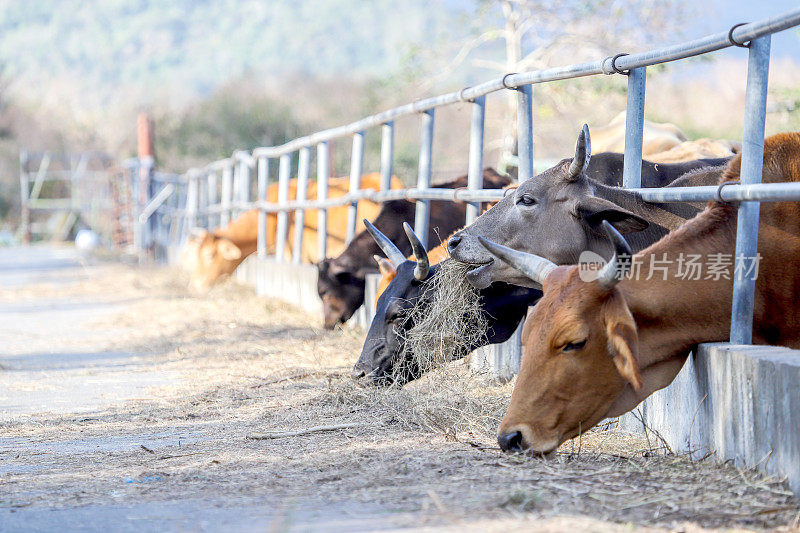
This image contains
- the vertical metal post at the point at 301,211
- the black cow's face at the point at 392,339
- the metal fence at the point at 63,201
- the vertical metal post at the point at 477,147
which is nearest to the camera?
the black cow's face at the point at 392,339

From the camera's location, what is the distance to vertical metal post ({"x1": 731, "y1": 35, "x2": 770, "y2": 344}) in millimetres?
3551

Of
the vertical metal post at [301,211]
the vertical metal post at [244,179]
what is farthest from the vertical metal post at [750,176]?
the vertical metal post at [244,179]

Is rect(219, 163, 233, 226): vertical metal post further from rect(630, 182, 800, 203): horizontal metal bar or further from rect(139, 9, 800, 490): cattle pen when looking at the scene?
rect(630, 182, 800, 203): horizontal metal bar

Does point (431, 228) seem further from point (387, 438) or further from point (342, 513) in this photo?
point (342, 513)

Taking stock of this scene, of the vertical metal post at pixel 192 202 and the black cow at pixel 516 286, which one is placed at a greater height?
the vertical metal post at pixel 192 202

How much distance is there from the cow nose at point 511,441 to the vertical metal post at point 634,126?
1.78 m

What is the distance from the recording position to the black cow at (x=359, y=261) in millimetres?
7969

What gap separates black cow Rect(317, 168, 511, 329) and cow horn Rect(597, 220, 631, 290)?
435cm

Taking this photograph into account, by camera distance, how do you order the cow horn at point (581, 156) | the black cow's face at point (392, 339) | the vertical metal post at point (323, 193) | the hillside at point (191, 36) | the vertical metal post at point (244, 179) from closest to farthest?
the cow horn at point (581, 156)
the black cow's face at point (392, 339)
the vertical metal post at point (323, 193)
the vertical metal post at point (244, 179)
the hillside at point (191, 36)

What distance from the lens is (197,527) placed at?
279 centimetres

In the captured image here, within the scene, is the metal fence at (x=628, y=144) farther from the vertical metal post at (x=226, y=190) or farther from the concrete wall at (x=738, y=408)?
the vertical metal post at (x=226, y=190)

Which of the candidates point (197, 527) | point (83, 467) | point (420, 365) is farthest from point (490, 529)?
point (420, 365)

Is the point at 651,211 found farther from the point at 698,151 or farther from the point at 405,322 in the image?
the point at 698,151

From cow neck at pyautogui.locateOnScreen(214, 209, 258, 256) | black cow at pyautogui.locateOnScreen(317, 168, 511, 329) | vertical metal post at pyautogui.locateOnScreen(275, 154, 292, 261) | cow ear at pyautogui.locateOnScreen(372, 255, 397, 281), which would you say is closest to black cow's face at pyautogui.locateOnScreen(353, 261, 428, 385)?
cow ear at pyautogui.locateOnScreen(372, 255, 397, 281)
